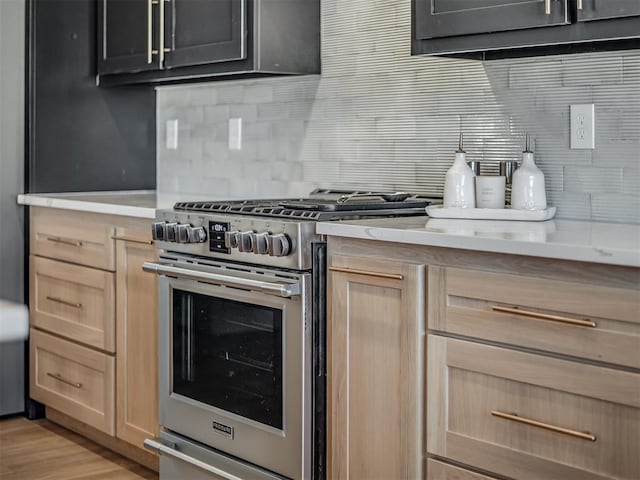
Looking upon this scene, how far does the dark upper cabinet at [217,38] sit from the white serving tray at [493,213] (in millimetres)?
960

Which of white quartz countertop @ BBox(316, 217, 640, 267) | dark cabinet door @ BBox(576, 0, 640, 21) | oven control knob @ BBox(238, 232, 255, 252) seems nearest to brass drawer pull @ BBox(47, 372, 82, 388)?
oven control knob @ BBox(238, 232, 255, 252)

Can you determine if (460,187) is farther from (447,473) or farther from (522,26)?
(447,473)

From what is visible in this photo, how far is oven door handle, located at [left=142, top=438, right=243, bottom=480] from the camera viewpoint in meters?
2.84

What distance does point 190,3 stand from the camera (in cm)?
346

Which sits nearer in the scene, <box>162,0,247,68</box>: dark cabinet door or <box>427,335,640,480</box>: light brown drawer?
<box>427,335,640,480</box>: light brown drawer

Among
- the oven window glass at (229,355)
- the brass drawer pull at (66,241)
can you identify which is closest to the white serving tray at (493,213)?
the oven window glass at (229,355)

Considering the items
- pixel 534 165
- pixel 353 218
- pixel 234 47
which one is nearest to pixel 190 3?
pixel 234 47

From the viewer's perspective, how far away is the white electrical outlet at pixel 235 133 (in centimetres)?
383

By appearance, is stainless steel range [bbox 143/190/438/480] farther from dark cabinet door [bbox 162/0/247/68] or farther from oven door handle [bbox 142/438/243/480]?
dark cabinet door [bbox 162/0/247/68]

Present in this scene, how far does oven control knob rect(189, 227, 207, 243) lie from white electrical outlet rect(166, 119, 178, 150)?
1384 millimetres

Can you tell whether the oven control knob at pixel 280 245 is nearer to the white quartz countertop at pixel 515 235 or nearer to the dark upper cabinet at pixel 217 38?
the white quartz countertop at pixel 515 235

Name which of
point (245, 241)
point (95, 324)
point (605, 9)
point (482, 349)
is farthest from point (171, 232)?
point (605, 9)

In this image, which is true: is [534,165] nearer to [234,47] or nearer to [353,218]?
[353,218]

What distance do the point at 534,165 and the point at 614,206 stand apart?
0.79 ft
